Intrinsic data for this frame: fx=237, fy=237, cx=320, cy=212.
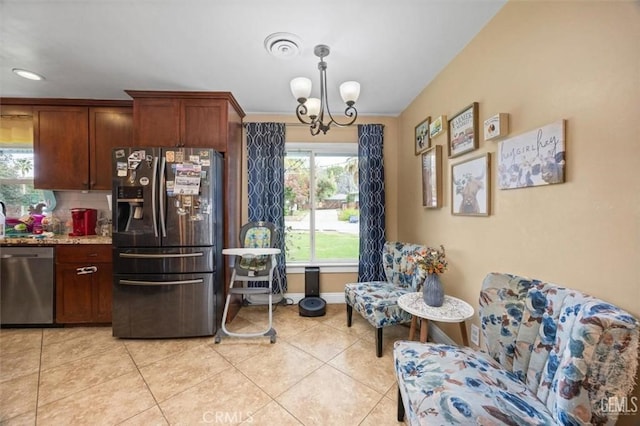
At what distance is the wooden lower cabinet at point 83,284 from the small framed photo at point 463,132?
3633 mm

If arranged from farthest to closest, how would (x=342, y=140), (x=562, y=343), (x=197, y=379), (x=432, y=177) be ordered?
(x=342, y=140) → (x=432, y=177) → (x=197, y=379) → (x=562, y=343)

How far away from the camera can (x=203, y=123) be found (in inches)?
102

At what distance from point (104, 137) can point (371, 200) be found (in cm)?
340

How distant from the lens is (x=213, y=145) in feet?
8.56

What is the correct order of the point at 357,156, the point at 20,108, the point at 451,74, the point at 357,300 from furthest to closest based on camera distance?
the point at 357,156, the point at 20,108, the point at 357,300, the point at 451,74

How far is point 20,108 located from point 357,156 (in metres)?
4.10

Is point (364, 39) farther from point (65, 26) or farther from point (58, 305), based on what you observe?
point (58, 305)

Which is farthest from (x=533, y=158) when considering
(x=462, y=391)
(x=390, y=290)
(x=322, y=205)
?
(x=322, y=205)

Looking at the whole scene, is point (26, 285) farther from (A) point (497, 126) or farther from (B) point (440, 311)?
(A) point (497, 126)

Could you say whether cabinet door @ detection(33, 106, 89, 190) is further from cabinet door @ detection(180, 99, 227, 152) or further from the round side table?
the round side table

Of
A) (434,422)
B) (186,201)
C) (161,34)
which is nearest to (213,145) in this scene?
(186,201)

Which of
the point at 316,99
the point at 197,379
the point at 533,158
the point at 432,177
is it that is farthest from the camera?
the point at 432,177

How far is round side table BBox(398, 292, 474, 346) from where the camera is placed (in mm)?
1606

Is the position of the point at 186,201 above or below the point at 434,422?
above
